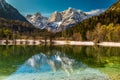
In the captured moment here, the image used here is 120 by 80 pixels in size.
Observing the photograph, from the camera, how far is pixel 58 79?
28062mm

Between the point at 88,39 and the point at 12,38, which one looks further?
the point at 12,38

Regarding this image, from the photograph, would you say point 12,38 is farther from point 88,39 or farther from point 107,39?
point 107,39

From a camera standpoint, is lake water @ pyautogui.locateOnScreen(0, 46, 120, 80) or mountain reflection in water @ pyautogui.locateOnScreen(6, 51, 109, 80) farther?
Result: lake water @ pyautogui.locateOnScreen(0, 46, 120, 80)

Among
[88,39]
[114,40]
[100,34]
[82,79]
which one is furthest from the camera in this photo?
[88,39]

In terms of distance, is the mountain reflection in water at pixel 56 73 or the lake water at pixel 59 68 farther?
the lake water at pixel 59 68

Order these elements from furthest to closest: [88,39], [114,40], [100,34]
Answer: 1. [88,39]
2. [100,34]
3. [114,40]

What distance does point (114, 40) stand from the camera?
148750mm

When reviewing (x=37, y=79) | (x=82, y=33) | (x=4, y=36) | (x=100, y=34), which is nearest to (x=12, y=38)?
(x=4, y=36)

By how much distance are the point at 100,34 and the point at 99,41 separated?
7914mm

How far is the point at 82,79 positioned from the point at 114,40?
123m

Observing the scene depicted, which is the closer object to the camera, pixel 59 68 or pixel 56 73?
pixel 56 73

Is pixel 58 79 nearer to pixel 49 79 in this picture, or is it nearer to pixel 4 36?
pixel 49 79

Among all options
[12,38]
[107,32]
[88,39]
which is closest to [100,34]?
[107,32]

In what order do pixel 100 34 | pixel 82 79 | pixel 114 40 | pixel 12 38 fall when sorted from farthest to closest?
pixel 12 38 → pixel 100 34 → pixel 114 40 → pixel 82 79
